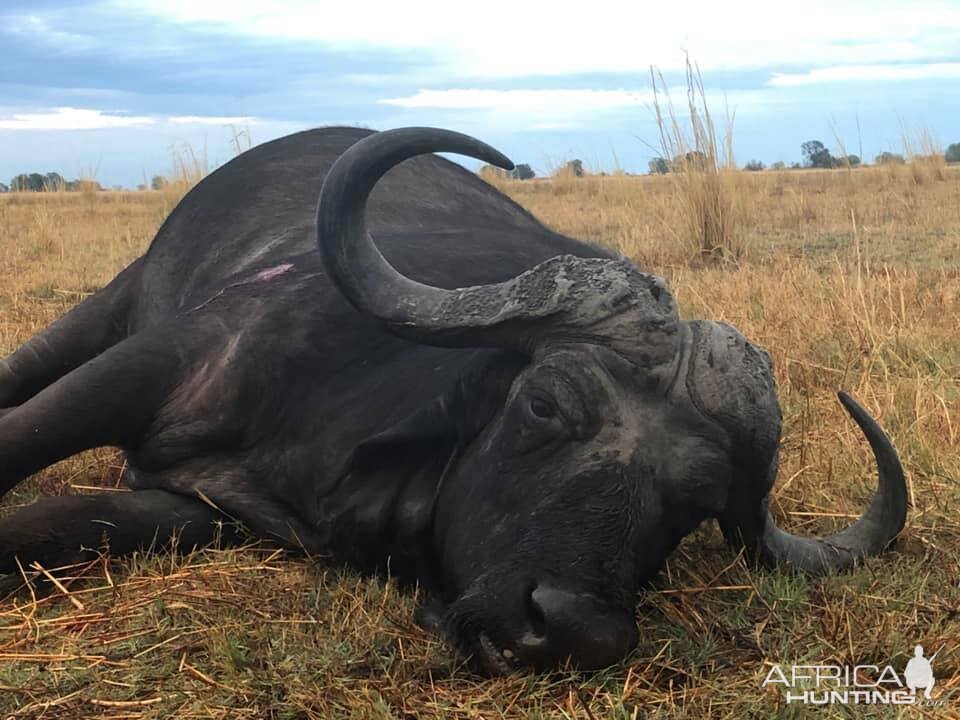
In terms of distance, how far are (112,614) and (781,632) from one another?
1536 mm

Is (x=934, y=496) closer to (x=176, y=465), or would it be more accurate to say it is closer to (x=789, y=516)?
(x=789, y=516)

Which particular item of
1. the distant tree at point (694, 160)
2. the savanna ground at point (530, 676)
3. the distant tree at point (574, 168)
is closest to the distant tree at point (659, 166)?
the distant tree at point (694, 160)

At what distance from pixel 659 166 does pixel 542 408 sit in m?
8.07

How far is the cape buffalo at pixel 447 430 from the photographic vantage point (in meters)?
2.18

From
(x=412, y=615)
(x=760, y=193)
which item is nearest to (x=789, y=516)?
(x=412, y=615)

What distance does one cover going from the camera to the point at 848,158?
12.3 meters

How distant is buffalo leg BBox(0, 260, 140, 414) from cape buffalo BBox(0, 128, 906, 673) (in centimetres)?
110

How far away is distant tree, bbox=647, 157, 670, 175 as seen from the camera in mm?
9422

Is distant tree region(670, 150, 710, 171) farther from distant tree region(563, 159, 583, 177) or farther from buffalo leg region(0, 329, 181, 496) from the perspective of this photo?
distant tree region(563, 159, 583, 177)

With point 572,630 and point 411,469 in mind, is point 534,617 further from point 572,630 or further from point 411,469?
point 411,469

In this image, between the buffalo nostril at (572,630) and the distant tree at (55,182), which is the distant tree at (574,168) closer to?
the distant tree at (55,182)

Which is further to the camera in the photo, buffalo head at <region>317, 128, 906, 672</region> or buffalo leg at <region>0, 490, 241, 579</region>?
buffalo leg at <region>0, 490, 241, 579</region>

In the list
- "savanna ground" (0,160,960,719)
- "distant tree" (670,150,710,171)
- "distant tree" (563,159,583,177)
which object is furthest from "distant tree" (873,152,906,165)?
"savanna ground" (0,160,960,719)

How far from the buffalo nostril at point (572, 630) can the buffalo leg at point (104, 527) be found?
1.20 m
